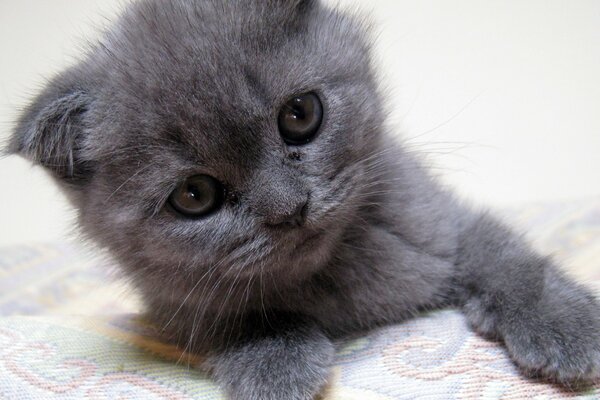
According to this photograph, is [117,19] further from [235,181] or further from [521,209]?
[521,209]

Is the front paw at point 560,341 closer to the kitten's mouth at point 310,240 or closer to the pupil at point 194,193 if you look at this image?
the kitten's mouth at point 310,240

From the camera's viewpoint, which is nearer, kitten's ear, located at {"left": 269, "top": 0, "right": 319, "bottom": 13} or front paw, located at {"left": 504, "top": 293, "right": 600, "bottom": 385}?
front paw, located at {"left": 504, "top": 293, "right": 600, "bottom": 385}

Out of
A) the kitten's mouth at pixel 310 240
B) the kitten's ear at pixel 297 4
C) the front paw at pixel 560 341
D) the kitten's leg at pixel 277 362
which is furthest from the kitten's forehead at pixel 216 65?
the front paw at pixel 560 341

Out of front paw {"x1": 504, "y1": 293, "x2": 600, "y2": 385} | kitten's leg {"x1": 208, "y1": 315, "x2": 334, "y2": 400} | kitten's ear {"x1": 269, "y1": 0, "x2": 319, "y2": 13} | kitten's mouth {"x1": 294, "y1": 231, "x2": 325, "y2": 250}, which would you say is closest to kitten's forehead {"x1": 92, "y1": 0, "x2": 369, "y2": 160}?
kitten's ear {"x1": 269, "y1": 0, "x2": 319, "y2": 13}

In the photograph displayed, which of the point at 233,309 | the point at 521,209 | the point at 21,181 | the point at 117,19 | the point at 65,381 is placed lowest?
the point at 21,181

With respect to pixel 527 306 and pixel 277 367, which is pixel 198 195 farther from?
pixel 527 306

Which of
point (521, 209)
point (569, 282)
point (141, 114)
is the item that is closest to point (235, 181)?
point (141, 114)

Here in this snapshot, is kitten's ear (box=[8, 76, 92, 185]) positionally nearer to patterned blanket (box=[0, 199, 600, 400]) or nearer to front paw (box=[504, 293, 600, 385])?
patterned blanket (box=[0, 199, 600, 400])

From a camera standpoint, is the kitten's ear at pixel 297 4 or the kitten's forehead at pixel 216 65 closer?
the kitten's forehead at pixel 216 65

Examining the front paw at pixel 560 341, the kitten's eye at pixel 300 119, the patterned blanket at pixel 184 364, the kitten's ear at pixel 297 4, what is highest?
the kitten's ear at pixel 297 4
